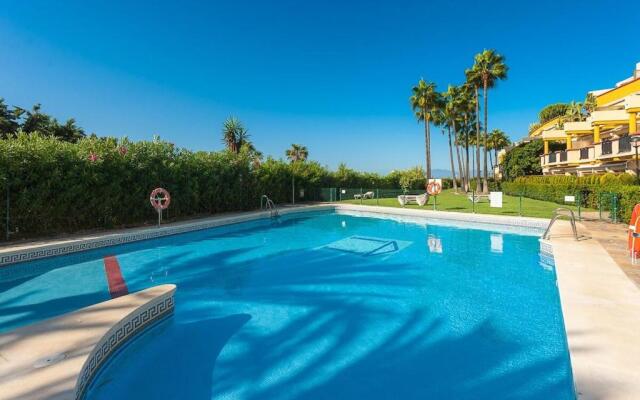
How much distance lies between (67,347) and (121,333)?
77 centimetres

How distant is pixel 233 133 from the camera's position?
1093 inches

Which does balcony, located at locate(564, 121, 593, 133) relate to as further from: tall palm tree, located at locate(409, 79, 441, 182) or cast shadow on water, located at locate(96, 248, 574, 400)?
cast shadow on water, located at locate(96, 248, 574, 400)

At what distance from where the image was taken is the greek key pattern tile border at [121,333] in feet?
9.65

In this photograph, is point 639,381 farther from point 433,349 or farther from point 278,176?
point 278,176

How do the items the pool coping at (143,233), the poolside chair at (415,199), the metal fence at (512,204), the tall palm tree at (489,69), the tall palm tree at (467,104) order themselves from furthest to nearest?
1. the tall palm tree at (467,104)
2. the tall palm tree at (489,69)
3. the poolside chair at (415,199)
4. the metal fence at (512,204)
5. the pool coping at (143,233)

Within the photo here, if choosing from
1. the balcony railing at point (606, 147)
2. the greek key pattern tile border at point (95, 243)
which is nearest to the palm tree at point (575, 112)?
the balcony railing at point (606, 147)

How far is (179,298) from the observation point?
5.67 metres

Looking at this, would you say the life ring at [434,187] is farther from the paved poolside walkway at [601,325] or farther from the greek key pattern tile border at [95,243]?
the greek key pattern tile border at [95,243]

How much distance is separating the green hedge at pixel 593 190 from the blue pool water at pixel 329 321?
14.4 ft

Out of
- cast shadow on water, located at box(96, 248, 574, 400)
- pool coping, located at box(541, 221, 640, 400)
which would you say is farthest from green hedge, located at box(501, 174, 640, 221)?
cast shadow on water, located at box(96, 248, 574, 400)

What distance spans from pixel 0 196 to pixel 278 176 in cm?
1422

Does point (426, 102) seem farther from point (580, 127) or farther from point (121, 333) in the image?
point (121, 333)

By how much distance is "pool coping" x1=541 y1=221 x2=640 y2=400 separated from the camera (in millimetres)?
2588

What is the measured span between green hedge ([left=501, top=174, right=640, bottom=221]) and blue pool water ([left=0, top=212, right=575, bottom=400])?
4.40 m
